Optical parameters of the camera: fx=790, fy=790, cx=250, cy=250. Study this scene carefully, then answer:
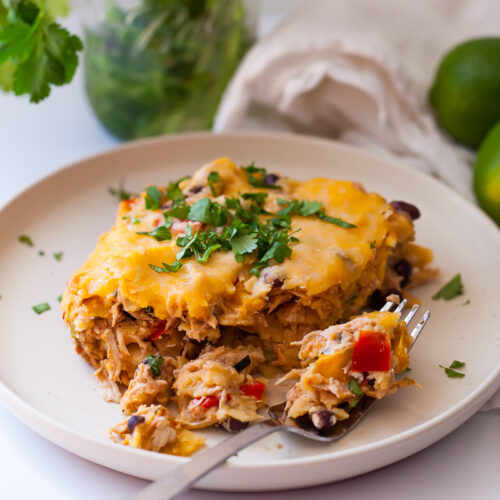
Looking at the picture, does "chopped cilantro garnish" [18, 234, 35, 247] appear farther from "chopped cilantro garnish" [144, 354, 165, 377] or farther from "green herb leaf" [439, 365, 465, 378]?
"green herb leaf" [439, 365, 465, 378]

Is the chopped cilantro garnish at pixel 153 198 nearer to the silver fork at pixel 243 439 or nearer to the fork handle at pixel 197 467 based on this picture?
the silver fork at pixel 243 439

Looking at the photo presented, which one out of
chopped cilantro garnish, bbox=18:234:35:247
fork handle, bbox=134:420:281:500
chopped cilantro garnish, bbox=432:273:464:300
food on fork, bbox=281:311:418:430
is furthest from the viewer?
chopped cilantro garnish, bbox=18:234:35:247

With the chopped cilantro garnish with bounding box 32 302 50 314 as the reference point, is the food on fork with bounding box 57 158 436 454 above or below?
above

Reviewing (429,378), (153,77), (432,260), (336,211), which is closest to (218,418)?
(429,378)

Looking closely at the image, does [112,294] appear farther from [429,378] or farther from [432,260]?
[432,260]

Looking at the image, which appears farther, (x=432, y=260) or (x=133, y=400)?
(x=432, y=260)

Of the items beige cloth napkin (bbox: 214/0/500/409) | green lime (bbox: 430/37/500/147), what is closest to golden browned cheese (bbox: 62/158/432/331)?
beige cloth napkin (bbox: 214/0/500/409)

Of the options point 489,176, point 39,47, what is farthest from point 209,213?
point 489,176
